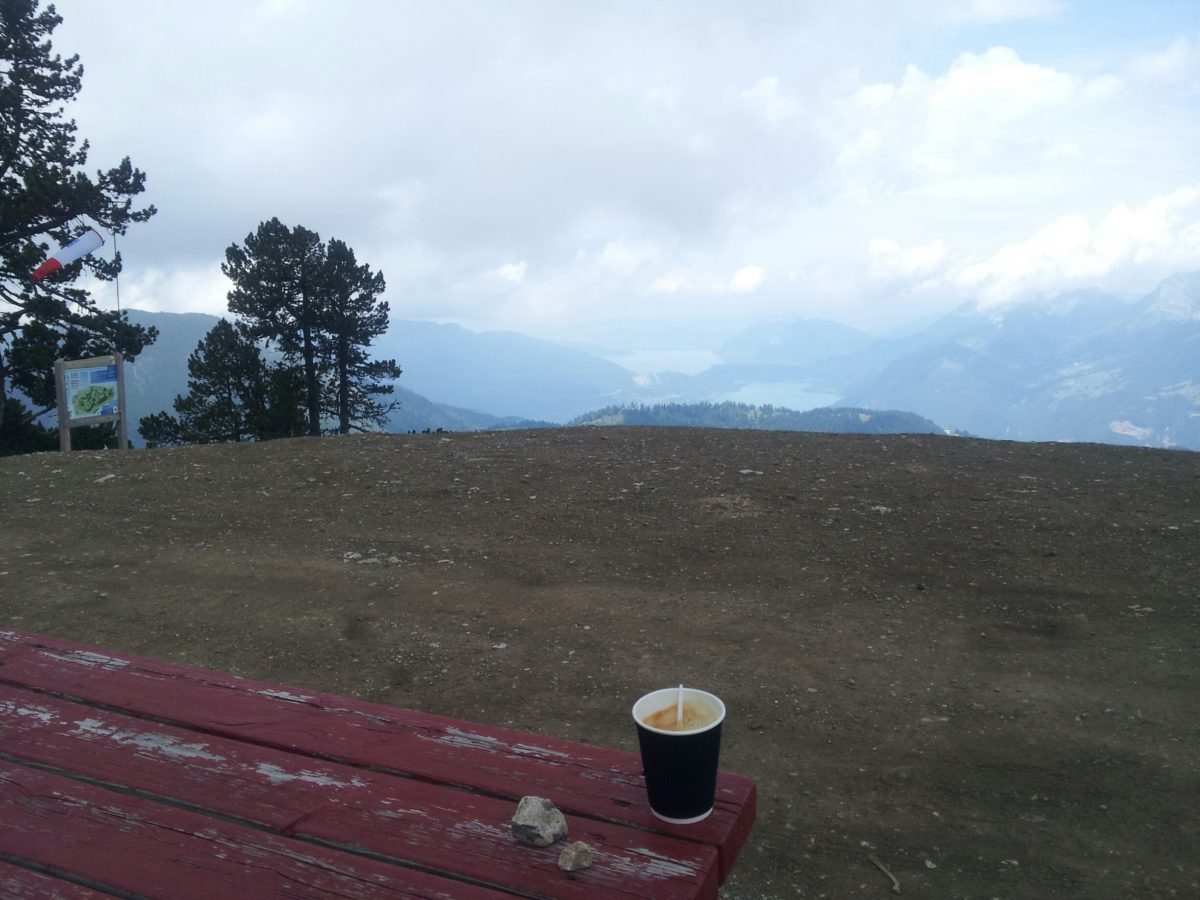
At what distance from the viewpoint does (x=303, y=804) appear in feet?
5.65

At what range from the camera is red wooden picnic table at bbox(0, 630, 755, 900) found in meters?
1.48

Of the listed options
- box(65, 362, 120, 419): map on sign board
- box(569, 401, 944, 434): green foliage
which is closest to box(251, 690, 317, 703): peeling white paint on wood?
box(65, 362, 120, 419): map on sign board

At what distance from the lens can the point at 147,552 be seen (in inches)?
256

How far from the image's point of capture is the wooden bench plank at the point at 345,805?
4.89 feet

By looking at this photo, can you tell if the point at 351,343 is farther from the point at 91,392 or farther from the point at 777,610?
the point at 777,610

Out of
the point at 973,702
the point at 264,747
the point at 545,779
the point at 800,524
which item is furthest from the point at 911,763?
the point at 800,524

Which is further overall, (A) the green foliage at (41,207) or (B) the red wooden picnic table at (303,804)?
(A) the green foliage at (41,207)

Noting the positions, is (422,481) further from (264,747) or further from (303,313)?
(303,313)

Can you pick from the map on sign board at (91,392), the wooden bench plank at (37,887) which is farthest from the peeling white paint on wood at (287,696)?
the map on sign board at (91,392)

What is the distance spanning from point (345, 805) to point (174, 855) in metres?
0.31

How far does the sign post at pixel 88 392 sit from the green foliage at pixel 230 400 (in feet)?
36.8

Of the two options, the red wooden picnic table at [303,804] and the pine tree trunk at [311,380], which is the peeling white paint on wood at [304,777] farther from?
the pine tree trunk at [311,380]

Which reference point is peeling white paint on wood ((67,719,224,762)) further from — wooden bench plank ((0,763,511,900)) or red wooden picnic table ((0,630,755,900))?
wooden bench plank ((0,763,511,900))

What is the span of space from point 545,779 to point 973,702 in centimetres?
294
